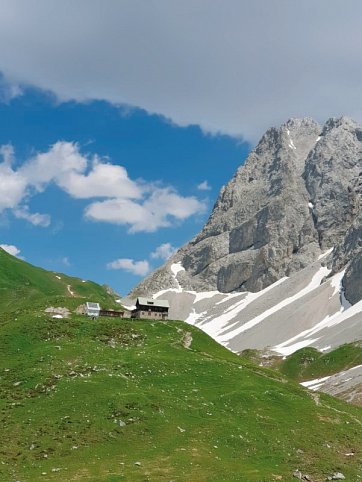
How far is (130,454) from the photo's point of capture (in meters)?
43.6

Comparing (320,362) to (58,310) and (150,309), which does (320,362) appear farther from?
(58,310)

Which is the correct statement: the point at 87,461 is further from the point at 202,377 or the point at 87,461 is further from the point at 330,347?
the point at 330,347

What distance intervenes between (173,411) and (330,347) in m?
126

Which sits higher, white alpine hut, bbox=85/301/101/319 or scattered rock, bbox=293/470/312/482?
white alpine hut, bbox=85/301/101/319

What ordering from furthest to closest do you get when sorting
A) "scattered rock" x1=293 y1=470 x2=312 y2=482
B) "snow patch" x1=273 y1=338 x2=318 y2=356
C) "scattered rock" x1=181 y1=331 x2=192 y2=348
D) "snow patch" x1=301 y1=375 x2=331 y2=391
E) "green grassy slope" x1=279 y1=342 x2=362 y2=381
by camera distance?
"snow patch" x1=273 y1=338 x2=318 y2=356, "green grassy slope" x1=279 y1=342 x2=362 y2=381, "snow patch" x1=301 y1=375 x2=331 y2=391, "scattered rock" x1=181 y1=331 x2=192 y2=348, "scattered rock" x1=293 y1=470 x2=312 y2=482

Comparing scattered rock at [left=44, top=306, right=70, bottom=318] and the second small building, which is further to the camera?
the second small building

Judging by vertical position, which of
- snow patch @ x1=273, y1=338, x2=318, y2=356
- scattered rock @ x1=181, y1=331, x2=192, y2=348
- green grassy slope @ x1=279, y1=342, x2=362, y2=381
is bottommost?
green grassy slope @ x1=279, y1=342, x2=362, y2=381

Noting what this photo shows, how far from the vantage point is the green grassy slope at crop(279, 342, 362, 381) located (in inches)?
5743

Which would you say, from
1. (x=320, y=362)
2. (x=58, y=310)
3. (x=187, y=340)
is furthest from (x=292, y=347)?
(x=187, y=340)

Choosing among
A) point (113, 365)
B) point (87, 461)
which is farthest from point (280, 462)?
point (113, 365)

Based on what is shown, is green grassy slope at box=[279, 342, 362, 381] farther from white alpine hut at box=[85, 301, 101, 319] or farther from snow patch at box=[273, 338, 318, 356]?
white alpine hut at box=[85, 301, 101, 319]

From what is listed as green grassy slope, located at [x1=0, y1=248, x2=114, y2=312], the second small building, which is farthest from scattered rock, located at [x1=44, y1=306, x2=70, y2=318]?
green grassy slope, located at [x1=0, y1=248, x2=114, y2=312]

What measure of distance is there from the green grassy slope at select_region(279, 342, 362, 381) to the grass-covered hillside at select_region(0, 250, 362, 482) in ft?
258

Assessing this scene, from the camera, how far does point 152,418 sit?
1964 inches
